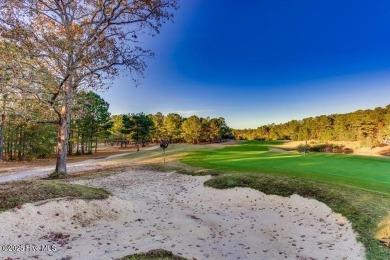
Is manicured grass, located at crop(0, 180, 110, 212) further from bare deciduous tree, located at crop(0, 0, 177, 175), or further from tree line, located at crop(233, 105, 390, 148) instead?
tree line, located at crop(233, 105, 390, 148)

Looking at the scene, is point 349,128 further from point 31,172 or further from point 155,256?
point 155,256

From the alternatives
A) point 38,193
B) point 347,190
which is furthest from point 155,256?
point 347,190

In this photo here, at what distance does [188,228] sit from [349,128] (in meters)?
70.1

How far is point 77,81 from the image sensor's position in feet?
50.1

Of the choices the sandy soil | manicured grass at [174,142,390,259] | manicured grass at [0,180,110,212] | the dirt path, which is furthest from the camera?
the dirt path

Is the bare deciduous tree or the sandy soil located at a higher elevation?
the bare deciduous tree

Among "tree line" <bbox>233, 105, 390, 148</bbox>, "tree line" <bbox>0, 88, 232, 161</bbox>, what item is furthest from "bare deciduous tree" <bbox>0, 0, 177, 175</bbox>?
"tree line" <bbox>233, 105, 390, 148</bbox>

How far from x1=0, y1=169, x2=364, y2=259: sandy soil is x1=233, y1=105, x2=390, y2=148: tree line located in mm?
49406

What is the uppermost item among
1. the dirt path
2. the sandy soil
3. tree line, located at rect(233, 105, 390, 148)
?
tree line, located at rect(233, 105, 390, 148)

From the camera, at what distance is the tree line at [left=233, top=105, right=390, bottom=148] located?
A: 185 ft

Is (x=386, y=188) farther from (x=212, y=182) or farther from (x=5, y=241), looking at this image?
(x=5, y=241)

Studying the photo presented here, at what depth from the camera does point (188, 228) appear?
26.2 feet

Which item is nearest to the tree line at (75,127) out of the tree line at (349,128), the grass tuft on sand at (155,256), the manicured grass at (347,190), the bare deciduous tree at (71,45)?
the bare deciduous tree at (71,45)

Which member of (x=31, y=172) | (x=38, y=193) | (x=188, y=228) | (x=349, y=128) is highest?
(x=349, y=128)
